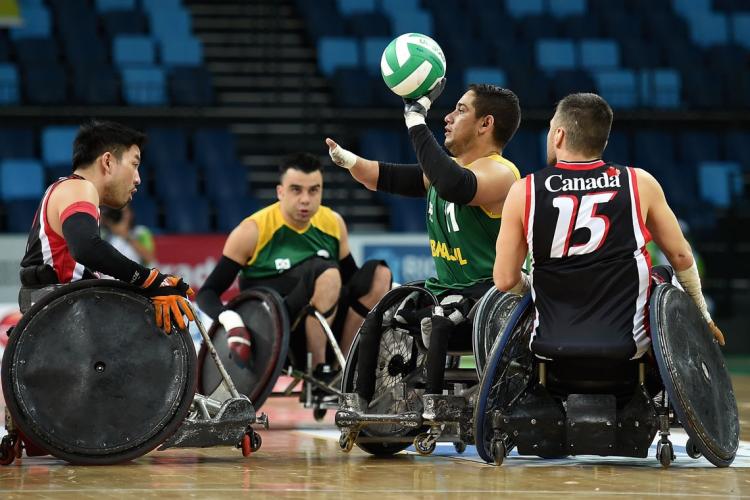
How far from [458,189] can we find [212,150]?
10670 millimetres

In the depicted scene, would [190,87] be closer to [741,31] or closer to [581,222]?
[741,31]

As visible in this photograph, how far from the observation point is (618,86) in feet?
59.0

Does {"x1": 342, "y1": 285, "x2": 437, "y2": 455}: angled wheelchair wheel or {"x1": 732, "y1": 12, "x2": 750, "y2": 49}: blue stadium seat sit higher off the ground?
{"x1": 732, "y1": 12, "x2": 750, "y2": 49}: blue stadium seat

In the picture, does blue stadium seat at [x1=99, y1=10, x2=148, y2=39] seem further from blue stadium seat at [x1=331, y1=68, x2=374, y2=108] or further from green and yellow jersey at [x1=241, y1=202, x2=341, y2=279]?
green and yellow jersey at [x1=241, y1=202, x2=341, y2=279]

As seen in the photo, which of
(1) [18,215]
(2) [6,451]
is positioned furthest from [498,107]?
(1) [18,215]

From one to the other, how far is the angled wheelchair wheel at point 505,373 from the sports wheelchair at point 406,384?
11 centimetres

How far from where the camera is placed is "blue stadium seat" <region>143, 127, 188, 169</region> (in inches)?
621

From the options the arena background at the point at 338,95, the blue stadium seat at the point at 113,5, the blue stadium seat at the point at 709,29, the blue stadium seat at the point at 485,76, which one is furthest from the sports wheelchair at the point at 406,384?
the blue stadium seat at the point at 709,29

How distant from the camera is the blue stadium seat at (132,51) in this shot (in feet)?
54.5

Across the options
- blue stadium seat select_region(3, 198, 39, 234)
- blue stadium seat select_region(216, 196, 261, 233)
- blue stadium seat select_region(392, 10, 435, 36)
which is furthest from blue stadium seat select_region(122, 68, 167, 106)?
blue stadium seat select_region(392, 10, 435, 36)

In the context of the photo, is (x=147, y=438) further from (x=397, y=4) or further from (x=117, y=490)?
(x=397, y=4)

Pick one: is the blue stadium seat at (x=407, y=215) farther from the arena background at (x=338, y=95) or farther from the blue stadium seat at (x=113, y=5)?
the blue stadium seat at (x=113, y=5)

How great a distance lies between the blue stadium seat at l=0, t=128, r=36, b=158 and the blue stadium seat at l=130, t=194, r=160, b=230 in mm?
1452

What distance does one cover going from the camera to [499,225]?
6012 mm
